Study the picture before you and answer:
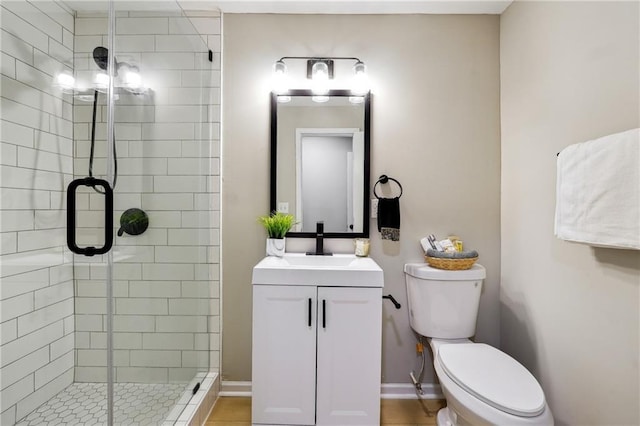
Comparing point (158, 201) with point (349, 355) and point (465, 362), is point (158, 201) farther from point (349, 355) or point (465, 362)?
point (465, 362)

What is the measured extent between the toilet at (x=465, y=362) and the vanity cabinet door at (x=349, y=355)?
32cm

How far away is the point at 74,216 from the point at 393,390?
6.17 feet

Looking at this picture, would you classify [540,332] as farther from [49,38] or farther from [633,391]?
[49,38]

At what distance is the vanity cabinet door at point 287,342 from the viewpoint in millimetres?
1530

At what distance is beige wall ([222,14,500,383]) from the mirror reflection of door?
0.42ft

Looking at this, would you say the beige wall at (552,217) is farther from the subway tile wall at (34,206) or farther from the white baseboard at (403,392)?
the subway tile wall at (34,206)

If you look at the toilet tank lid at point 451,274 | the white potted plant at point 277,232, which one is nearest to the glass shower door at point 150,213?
the white potted plant at point 277,232

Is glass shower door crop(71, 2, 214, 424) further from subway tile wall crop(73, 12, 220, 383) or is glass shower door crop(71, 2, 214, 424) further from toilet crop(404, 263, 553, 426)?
toilet crop(404, 263, 553, 426)

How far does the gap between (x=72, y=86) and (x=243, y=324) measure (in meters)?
1.47

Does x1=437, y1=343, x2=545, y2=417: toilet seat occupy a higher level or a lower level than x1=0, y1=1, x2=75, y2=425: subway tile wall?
lower

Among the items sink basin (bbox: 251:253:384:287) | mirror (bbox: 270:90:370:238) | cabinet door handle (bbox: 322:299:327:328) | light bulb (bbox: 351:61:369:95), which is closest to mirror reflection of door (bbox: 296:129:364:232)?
mirror (bbox: 270:90:370:238)

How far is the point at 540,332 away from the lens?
1.57 meters

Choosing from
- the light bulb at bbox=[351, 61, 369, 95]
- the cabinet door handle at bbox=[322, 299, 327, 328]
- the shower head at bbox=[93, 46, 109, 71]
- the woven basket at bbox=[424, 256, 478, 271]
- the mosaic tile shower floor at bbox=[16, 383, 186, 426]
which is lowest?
the mosaic tile shower floor at bbox=[16, 383, 186, 426]

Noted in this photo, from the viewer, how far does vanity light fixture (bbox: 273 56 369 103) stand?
183 cm
